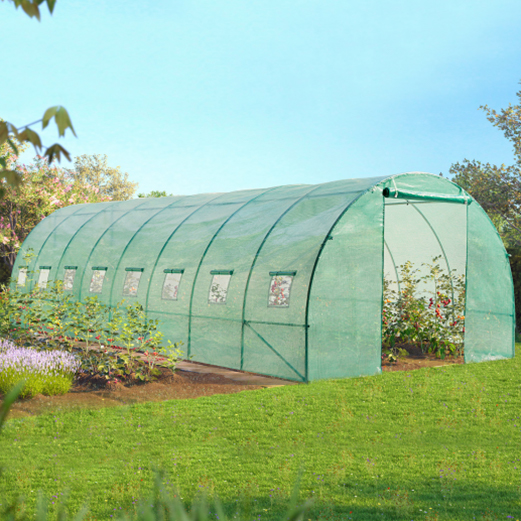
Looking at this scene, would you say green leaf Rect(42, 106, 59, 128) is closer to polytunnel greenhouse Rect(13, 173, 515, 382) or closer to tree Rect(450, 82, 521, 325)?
polytunnel greenhouse Rect(13, 173, 515, 382)

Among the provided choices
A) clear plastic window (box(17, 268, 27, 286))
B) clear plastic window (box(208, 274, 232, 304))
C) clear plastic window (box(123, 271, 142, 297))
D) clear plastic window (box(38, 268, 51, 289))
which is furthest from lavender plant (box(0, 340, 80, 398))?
clear plastic window (box(17, 268, 27, 286))

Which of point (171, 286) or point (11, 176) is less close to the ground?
point (11, 176)

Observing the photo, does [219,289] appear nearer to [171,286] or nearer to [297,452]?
[171,286]

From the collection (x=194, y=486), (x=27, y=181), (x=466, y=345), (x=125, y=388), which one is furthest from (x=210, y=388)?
(x=27, y=181)

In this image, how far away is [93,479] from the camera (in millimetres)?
5223

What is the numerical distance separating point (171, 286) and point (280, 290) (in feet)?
10.5

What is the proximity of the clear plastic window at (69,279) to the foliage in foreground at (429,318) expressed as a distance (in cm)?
802

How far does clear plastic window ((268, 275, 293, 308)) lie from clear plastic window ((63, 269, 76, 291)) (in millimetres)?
7273

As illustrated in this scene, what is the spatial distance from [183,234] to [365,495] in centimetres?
880

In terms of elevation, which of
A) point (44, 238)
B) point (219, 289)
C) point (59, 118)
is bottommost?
point (219, 289)

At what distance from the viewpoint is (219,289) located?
36.1 feet

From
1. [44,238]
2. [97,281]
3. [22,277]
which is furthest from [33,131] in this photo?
[22,277]

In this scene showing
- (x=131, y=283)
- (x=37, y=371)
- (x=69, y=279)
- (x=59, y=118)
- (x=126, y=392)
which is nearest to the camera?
(x=59, y=118)

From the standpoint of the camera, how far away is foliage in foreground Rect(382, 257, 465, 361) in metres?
12.3
